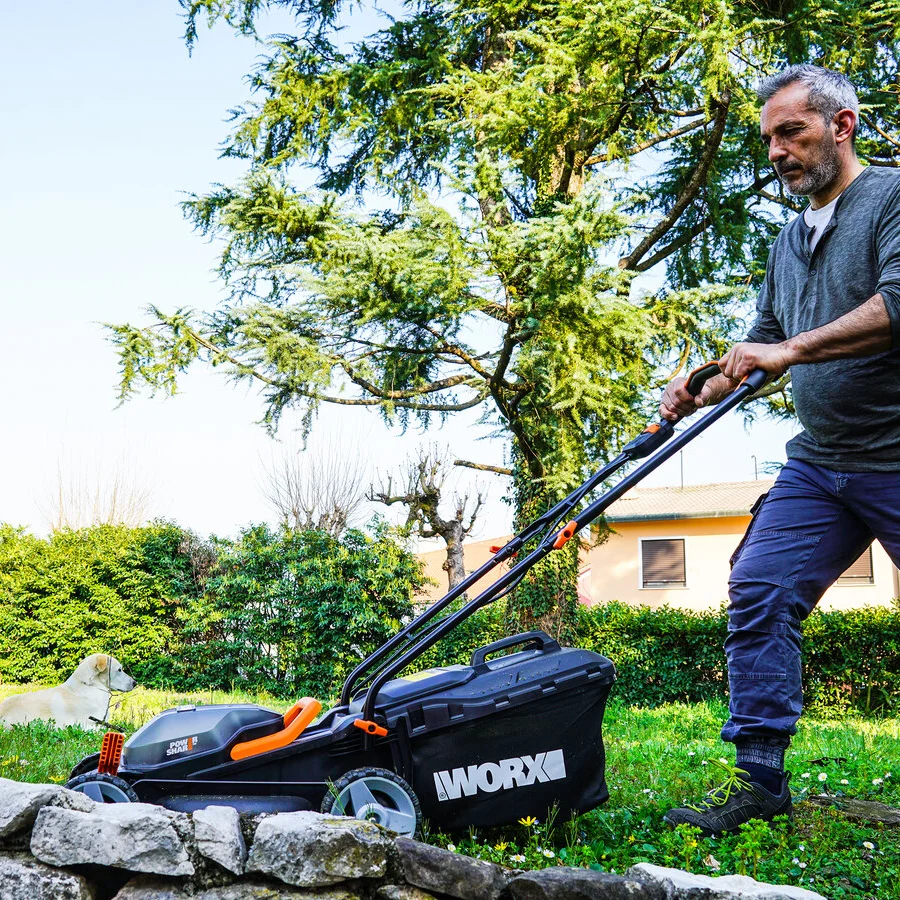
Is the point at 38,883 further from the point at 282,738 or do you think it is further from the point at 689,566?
the point at 689,566

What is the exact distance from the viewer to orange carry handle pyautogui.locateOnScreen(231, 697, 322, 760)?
243 cm

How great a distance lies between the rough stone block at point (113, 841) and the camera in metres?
1.91

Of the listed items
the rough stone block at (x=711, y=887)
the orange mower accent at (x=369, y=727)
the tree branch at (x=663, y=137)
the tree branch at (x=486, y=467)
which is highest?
the tree branch at (x=663, y=137)

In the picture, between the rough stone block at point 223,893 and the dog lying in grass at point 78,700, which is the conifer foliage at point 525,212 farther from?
the rough stone block at point 223,893

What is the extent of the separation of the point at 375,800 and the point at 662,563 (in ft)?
51.5

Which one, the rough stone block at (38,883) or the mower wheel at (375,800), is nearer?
the rough stone block at (38,883)

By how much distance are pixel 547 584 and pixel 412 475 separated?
7914mm

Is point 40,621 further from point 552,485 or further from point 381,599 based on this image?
point 552,485

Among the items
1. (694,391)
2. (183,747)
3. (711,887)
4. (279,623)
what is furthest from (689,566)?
(711,887)

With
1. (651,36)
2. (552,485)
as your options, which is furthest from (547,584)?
(651,36)

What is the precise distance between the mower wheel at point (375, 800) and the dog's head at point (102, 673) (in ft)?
16.8

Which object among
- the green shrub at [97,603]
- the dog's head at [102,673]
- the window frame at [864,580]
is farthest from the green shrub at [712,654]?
the window frame at [864,580]

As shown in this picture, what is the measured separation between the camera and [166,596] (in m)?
11.2

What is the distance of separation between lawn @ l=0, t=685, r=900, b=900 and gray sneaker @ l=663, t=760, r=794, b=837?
37 millimetres
